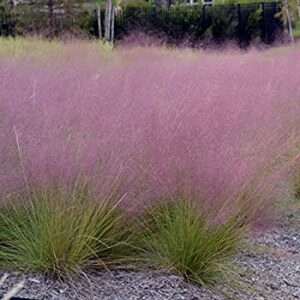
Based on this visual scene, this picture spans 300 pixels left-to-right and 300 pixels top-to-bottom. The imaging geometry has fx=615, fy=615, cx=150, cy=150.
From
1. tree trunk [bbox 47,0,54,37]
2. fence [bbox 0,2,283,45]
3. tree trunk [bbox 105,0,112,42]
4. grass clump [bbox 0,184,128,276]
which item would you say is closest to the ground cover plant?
grass clump [bbox 0,184,128,276]

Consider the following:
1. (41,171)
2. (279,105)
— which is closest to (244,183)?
(41,171)

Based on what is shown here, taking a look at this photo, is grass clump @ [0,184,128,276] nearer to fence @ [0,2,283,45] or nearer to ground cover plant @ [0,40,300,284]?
ground cover plant @ [0,40,300,284]

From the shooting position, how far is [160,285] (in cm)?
274

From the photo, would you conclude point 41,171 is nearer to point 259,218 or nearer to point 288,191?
point 259,218

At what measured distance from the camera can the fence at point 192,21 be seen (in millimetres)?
17219

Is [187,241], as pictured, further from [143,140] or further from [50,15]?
[50,15]

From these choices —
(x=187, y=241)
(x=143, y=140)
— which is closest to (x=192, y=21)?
(x=143, y=140)

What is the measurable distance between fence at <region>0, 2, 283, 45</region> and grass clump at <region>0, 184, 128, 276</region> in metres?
14.4

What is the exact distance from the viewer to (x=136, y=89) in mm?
3715

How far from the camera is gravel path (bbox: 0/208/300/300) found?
2633 mm

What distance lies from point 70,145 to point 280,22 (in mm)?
18940

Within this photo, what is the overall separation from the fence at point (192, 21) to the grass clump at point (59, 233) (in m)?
14.4

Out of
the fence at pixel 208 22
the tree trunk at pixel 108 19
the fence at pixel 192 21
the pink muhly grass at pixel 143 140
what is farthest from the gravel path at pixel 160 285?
the fence at pixel 208 22

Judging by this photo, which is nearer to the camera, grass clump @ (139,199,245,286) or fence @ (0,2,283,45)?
grass clump @ (139,199,245,286)
